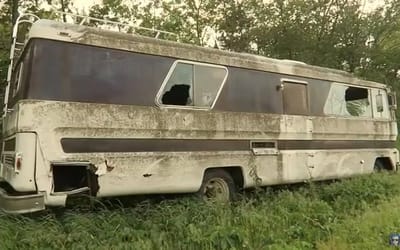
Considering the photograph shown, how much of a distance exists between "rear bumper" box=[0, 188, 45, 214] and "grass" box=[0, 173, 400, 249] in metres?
0.18

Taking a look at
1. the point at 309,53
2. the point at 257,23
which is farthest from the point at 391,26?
the point at 257,23

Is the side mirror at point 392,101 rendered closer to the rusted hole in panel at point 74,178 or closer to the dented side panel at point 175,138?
the dented side panel at point 175,138

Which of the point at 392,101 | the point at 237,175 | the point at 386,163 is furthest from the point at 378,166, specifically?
the point at 237,175

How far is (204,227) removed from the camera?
511cm

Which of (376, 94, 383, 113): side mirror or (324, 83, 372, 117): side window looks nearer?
(324, 83, 372, 117): side window

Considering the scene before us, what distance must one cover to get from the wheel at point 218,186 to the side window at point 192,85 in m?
1.08

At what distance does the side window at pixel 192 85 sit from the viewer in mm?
6438

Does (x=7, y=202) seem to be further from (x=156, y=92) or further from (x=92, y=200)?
(x=156, y=92)

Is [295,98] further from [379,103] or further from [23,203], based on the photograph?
[23,203]

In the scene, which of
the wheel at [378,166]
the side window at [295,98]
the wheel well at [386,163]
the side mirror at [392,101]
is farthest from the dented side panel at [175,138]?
the side mirror at [392,101]

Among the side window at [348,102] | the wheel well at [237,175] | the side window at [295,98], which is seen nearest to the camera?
the wheel well at [237,175]

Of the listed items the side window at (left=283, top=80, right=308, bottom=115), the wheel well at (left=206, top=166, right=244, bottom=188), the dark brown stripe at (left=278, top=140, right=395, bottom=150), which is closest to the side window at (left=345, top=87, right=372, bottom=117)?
the dark brown stripe at (left=278, top=140, right=395, bottom=150)

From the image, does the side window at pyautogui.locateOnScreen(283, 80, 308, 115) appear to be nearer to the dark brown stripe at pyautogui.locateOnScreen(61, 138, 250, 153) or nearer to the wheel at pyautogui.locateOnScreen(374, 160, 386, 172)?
the dark brown stripe at pyautogui.locateOnScreen(61, 138, 250, 153)

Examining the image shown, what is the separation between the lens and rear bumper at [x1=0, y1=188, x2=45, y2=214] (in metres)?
4.99
